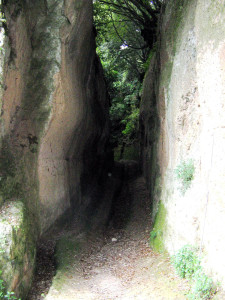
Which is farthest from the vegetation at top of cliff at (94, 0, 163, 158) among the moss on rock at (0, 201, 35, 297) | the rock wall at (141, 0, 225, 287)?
the moss on rock at (0, 201, 35, 297)

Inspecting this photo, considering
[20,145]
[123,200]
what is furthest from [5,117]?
[123,200]

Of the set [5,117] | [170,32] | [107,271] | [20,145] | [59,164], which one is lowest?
[107,271]

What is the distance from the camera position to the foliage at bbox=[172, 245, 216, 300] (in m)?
4.59

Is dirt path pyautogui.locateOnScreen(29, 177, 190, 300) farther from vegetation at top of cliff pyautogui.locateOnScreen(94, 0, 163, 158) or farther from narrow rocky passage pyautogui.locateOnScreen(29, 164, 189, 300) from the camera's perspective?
vegetation at top of cliff pyautogui.locateOnScreen(94, 0, 163, 158)

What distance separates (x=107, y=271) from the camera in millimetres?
7176

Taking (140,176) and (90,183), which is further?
(140,176)

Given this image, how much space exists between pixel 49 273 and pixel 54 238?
1549mm

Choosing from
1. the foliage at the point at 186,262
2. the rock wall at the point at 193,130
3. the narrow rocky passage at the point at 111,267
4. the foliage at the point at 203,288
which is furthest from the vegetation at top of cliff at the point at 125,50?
the foliage at the point at 203,288

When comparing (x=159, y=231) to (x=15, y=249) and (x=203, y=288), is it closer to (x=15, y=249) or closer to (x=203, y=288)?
(x=203, y=288)

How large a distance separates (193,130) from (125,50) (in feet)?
45.1

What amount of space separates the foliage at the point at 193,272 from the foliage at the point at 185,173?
52.1 inches

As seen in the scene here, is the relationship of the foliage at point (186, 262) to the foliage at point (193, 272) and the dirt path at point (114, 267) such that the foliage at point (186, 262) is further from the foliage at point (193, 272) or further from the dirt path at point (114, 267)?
the dirt path at point (114, 267)

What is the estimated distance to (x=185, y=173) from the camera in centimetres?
614

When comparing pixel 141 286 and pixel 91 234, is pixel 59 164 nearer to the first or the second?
pixel 91 234
